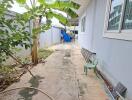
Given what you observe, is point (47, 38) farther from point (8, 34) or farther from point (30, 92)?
point (8, 34)

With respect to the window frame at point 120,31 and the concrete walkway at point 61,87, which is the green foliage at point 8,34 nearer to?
the concrete walkway at point 61,87

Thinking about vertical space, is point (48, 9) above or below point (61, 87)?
above

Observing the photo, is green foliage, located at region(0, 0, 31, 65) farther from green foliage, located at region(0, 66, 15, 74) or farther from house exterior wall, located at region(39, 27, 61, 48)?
house exterior wall, located at region(39, 27, 61, 48)

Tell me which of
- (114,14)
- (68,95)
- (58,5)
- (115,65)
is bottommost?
(68,95)

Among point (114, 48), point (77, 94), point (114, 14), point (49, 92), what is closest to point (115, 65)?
point (114, 48)

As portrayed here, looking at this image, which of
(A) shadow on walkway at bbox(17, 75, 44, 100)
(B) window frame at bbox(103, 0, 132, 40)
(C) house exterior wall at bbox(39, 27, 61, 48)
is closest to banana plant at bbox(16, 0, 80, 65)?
(B) window frame at bbox(103, 0, 132, 40)

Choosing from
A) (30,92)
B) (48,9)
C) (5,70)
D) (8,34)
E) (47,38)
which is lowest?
(30,92)

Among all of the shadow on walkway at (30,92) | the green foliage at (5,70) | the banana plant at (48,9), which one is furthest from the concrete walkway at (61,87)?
the banana plant at (48,9)

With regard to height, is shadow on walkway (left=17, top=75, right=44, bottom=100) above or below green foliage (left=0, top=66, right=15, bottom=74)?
below

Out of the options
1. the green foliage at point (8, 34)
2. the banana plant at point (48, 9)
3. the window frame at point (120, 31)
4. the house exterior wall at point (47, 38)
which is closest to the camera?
the window frame at point (120, 31)

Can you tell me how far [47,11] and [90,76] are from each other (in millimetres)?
2652

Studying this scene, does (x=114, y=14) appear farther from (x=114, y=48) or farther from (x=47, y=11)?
(x=47, y=11)

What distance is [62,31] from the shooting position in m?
22.4

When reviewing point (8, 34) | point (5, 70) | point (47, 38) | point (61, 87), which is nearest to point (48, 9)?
point (8, 34)
